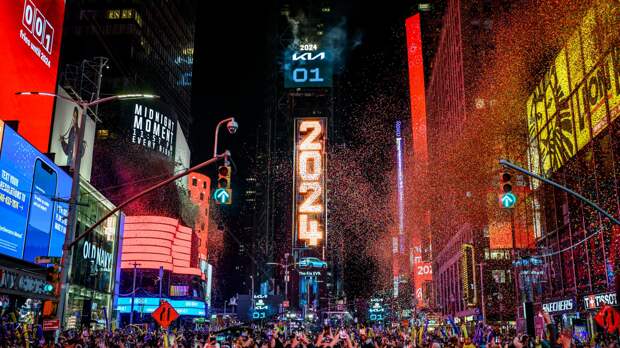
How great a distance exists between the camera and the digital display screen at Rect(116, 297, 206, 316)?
77.2 metres

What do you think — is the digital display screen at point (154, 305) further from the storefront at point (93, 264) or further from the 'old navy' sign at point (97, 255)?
the 'old navy' sign at point (97, 255)

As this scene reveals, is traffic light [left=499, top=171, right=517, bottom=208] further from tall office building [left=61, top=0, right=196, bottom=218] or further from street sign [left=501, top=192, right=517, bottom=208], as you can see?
tall office building [left=61, top=0, right=196, bottom=218]

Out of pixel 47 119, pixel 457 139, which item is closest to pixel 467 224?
pixel 457 139

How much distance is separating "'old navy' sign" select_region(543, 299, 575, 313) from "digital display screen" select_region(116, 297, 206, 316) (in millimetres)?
45651

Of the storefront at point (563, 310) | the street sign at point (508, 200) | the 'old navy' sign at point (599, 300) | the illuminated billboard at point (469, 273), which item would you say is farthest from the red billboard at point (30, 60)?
the illuminated billboard at point (469, 273)

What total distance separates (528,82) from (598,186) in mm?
19427

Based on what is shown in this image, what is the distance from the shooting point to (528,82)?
5291cm

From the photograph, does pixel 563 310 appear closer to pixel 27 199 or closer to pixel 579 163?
pixel 579 163

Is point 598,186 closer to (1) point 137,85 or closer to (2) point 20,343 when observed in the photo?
(2) point 20,343

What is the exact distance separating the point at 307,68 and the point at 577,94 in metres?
48.7

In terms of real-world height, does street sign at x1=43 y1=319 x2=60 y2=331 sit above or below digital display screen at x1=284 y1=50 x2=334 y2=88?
below

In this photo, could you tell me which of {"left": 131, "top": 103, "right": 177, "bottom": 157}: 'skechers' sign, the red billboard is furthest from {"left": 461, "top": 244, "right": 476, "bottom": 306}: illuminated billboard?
the red billboard

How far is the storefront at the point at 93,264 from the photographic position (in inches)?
1690

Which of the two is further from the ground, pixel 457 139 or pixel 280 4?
pixel 280 4
